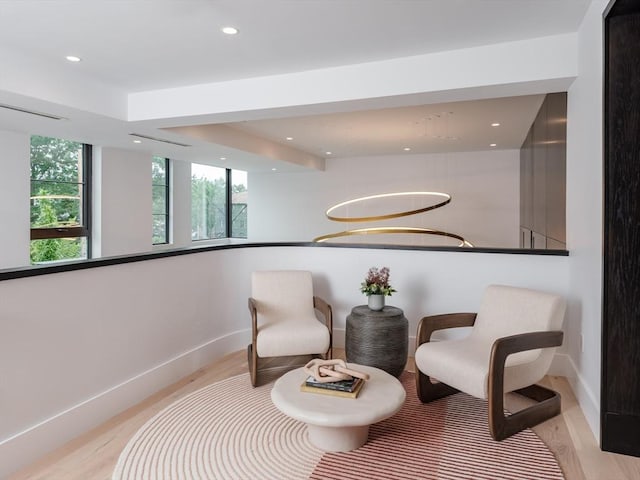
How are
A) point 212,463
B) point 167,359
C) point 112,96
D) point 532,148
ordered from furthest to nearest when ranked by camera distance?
point 532,148
point 112,96
point 167,359
point 212,463

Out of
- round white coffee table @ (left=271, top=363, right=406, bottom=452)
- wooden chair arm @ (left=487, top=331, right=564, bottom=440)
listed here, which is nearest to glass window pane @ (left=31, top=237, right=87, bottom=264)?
round white coffee table @ (left=271, top=363, right=406, bottom=452)

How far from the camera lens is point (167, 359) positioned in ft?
11.7

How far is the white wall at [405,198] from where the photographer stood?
27.8ft

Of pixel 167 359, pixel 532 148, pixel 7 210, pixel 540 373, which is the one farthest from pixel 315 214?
pixel 540 373

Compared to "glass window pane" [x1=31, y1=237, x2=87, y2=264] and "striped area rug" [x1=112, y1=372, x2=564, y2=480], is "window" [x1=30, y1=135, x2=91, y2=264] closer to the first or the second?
"glass window pane" [x1=31, y1=237, x2=87, y2=264]

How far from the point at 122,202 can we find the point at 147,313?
14.1 feet

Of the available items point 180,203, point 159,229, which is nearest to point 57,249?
point 159,229

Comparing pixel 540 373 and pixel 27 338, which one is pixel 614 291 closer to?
pixel 540 373

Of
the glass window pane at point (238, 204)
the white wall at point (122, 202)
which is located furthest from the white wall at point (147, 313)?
the glass window pane at point (238, 204)

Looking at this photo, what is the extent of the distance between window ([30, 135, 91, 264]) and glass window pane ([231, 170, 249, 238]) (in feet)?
14.2

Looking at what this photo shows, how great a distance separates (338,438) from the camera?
244 cm

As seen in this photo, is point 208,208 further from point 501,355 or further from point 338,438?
point 501,355

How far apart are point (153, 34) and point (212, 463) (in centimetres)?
280

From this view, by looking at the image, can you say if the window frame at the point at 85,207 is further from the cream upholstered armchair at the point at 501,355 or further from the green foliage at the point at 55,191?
the cream upholstered armchair at the point at 501,355
